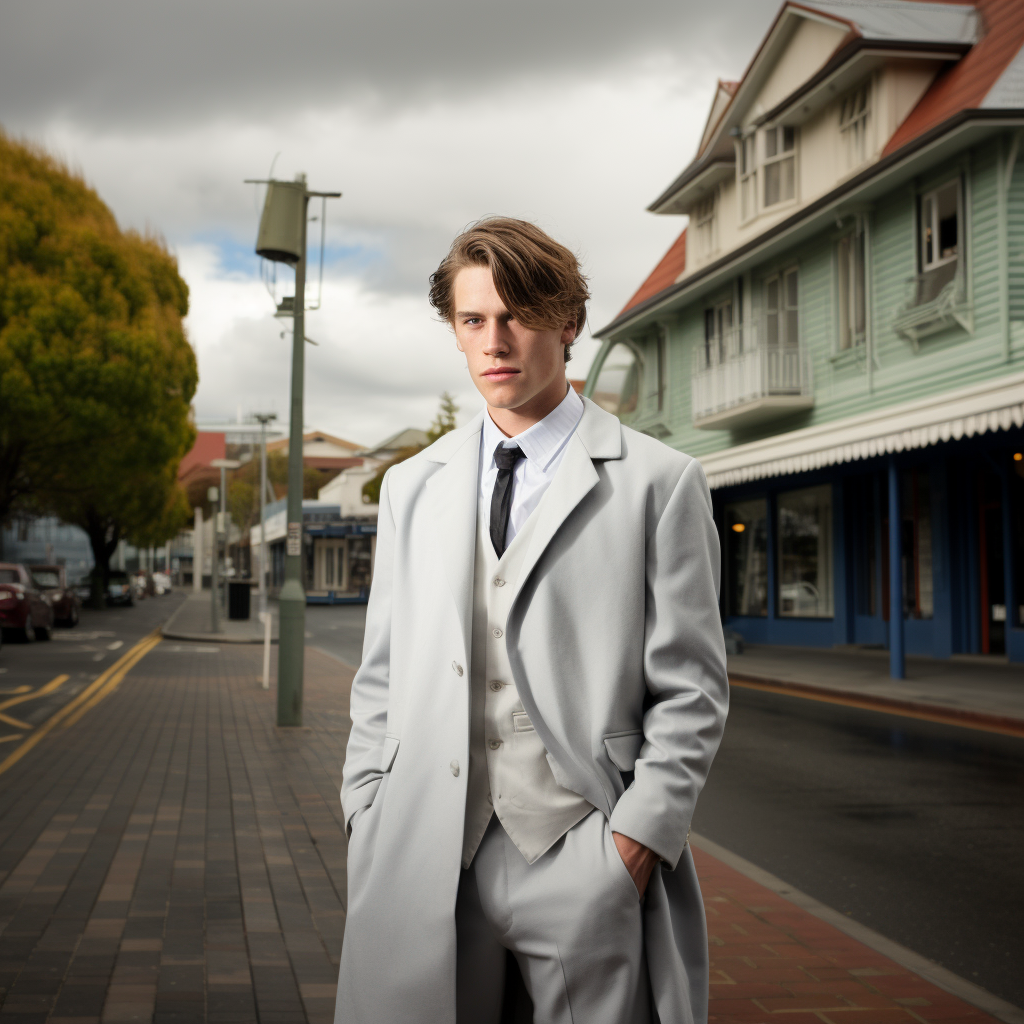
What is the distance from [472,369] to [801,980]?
110 inches

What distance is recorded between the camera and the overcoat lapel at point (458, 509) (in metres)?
1.99

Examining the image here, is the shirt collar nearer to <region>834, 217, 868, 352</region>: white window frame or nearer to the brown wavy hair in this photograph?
the brown wavy hair

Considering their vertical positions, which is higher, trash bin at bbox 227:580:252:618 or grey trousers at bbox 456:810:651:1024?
trash bin at bbox 227:580:252:618

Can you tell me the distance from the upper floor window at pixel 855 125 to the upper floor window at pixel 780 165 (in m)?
1.50

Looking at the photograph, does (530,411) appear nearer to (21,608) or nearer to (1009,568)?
(1009,568)

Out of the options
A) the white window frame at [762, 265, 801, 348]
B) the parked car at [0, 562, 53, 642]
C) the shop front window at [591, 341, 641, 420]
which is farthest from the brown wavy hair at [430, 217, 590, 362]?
Answer: the shop front window at [591, 341, 641, 420]

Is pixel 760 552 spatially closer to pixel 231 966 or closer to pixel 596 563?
pixel 231 966

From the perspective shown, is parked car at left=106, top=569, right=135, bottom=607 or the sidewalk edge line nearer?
the sidewalk edge line

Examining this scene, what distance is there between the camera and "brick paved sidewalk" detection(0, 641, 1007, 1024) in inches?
143

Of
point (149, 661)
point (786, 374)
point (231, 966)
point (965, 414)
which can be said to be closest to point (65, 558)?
point (149, 661)

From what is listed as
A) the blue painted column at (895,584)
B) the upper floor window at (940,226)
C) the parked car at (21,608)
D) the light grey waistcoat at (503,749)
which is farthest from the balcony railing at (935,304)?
the parked car at (21,608)

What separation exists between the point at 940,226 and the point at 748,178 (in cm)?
616

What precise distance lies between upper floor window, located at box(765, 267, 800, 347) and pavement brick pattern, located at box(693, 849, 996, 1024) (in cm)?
1707

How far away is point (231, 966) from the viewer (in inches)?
155
